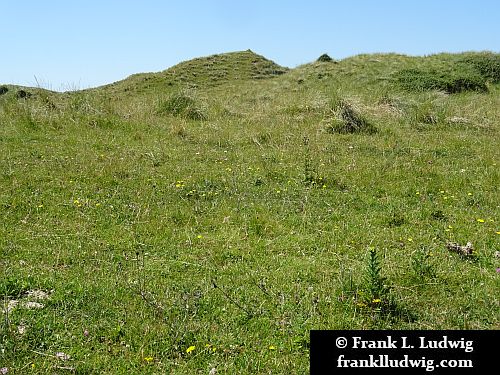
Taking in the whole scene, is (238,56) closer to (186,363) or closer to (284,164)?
(284,164)

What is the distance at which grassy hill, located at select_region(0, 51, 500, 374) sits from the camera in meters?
4.40

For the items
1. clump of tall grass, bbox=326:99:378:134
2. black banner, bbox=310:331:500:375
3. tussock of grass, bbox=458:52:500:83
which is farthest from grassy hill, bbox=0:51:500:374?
tussock of grass, bbox=458:52:500:83

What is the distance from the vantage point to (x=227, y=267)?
5785 millimetres

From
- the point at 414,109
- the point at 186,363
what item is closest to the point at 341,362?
the point at 186,363

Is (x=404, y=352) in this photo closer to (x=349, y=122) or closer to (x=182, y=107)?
(x=349, y=122)

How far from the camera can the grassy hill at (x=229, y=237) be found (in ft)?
14.4

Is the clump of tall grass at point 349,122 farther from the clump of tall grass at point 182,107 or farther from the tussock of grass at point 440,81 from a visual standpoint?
the tussock of grass at point 440,81

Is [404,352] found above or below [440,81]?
below

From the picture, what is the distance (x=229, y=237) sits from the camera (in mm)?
6652

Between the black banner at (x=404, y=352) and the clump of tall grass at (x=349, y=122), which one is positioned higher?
the clump of tall grass at (x=349, y=122)

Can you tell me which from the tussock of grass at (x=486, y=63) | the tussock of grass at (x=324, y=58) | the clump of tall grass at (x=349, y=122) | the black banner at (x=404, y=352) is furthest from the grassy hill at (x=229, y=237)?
the tussock of grass at (x=324, y=58)

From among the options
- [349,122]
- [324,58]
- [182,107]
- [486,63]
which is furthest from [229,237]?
[324,58]

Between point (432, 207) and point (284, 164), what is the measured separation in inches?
142

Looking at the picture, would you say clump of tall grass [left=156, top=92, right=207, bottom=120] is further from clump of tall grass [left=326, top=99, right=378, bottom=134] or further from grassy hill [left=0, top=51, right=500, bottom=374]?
clump of tall grass [left=326, top=99, right=378, bottom=134]
